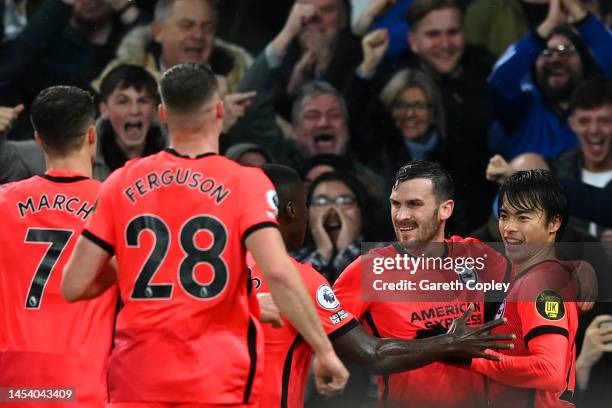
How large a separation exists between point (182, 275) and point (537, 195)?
1877 mm

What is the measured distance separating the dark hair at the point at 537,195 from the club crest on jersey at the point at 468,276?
38 cm

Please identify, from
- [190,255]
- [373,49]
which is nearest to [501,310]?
[190,255]

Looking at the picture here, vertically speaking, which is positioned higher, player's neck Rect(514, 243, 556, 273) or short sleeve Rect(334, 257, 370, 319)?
player's neck Rect(514, 243, 556, 273)

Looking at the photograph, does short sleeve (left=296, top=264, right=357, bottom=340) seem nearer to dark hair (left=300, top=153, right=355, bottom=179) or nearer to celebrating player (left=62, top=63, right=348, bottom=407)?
celebrating player (left=62, top=63, right=348, bottom=407)

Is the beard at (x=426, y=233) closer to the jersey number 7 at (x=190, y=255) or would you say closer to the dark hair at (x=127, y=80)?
the jersey number 7 at (x=190, y=255)

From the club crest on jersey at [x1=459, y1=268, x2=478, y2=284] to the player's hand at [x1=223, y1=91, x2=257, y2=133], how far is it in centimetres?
334

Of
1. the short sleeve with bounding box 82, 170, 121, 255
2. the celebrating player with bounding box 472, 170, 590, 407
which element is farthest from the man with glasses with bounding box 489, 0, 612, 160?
the short sleeve with bounding box 82, 170, 121, 255

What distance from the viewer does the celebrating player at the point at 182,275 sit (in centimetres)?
329

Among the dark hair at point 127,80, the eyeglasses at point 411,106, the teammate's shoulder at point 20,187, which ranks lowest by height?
the teammate's shoulder at point 20,187

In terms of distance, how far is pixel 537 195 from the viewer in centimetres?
441

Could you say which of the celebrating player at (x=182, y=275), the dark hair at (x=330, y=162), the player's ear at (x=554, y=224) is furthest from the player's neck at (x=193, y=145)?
the dark hair at (x=330, y=162)

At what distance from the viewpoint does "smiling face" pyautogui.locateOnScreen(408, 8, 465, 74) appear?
7.38 meters

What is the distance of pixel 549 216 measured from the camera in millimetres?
4414

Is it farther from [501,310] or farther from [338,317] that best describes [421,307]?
[338,317]
